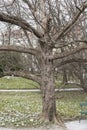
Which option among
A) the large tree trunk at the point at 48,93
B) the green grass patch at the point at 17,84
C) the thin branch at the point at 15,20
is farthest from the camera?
the green grass patch at the point at 17,84

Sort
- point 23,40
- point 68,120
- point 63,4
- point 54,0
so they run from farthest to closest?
point 23,40 → point 63,4 → point 54,0 → point 68,120

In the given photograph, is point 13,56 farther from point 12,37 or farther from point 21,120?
point 21,120

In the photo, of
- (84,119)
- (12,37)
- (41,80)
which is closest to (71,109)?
(84,119)

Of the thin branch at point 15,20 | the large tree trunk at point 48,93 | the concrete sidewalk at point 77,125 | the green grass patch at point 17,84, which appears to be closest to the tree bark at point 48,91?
the large tree trunk at point 48,93

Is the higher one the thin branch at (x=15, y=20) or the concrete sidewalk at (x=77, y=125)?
the thin branch at (x=15, y=20)

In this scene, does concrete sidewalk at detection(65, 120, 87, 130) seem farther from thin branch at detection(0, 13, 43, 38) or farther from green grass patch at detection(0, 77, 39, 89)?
green grass patch at detection(0, 77, 39, 89)

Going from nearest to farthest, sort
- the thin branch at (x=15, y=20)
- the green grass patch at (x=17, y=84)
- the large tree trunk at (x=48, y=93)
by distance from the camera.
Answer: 1. the thin branch at (x=15, y=20)
2. the large tree trunk at (x=48, y=93)
3. the green grass patch at (x=17, y=84)

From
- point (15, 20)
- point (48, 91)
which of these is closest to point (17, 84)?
point (48, 91)

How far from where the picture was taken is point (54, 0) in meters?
20.1

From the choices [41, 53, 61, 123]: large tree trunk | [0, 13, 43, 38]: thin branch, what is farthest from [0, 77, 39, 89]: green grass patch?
[0, 13, 43, 38]: thin branch

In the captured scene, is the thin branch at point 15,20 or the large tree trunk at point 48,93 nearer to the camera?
the thin branch at point 15,20

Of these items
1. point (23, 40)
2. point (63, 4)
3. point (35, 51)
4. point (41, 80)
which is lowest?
point (41, 80)

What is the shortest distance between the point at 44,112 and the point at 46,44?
274 centimetres

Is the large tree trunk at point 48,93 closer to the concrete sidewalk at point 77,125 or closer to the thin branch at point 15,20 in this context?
the concrete sidewalk at point 77,125
